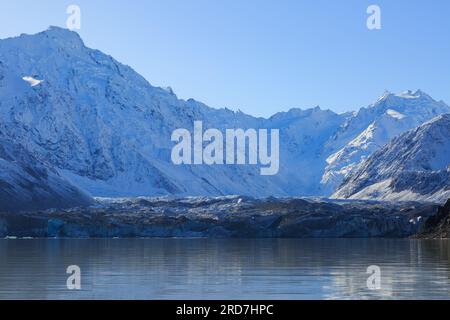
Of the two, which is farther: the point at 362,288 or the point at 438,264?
the point at 438,264

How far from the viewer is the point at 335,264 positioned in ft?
396
